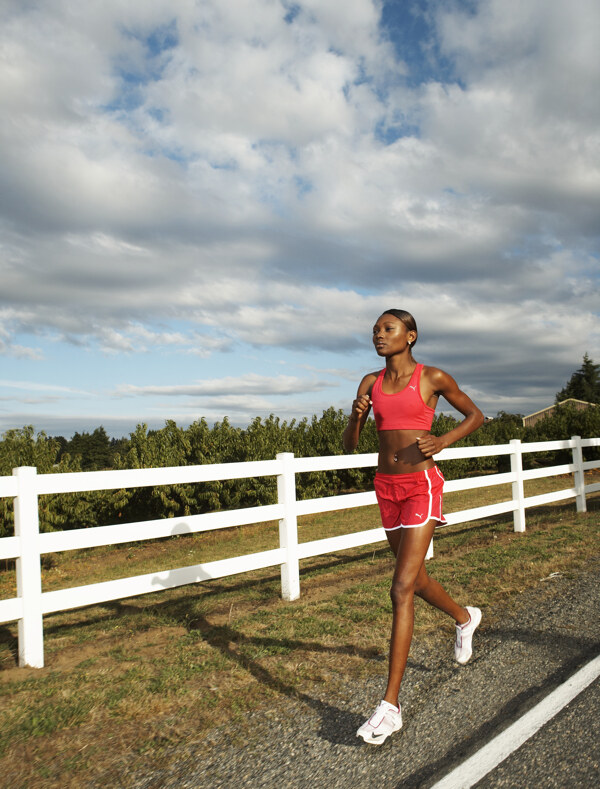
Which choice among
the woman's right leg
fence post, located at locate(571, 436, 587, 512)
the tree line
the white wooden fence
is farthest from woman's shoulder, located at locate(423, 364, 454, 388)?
the tree line

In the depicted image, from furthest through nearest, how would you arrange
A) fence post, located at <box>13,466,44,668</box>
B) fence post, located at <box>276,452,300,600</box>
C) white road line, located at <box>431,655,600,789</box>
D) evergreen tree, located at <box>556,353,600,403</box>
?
1. evergreen tree, located at <box>556,353,600,403</box>
2. fence post, located at <box>276,452,300,600</box>
3. fence post, located at <box>13,466,44,668</box>
4. white road line, located at <box>431,655,600,789</box>

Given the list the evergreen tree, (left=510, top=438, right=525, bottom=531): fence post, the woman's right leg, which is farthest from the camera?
the evergreen tree

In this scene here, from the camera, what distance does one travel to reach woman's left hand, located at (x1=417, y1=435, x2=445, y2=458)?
127 inches

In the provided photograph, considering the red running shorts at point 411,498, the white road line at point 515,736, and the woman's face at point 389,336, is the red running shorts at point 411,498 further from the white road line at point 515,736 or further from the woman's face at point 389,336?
the white road line at point 515,736

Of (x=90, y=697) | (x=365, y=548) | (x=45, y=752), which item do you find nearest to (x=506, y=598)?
(x=90, y=697)

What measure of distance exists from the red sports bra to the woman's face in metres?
0.17

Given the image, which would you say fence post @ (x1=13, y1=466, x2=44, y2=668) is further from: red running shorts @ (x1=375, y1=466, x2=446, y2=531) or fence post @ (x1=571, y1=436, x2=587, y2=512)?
fence post @ (x1=571, y1=436, x2=587, y2=512)

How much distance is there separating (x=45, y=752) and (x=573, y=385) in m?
107

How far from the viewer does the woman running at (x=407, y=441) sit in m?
3.25

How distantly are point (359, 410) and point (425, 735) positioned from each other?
5.48ft

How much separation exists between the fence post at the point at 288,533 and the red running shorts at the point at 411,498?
2472 mm

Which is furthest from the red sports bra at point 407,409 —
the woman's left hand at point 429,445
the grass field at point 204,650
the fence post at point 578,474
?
the fence post at point 578,474

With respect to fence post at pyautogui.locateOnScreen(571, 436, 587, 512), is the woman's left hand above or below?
above

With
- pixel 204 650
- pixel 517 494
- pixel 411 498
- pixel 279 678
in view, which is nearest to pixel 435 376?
pixel 411 498
